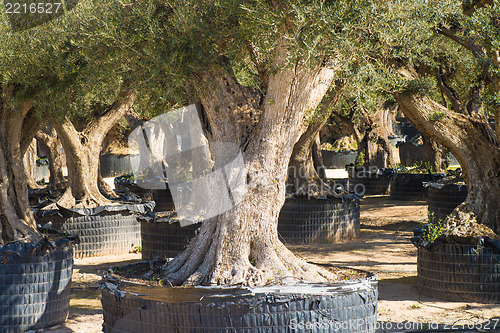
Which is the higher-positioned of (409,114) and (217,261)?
(409,114)

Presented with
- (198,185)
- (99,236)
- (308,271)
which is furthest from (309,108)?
(99,236)

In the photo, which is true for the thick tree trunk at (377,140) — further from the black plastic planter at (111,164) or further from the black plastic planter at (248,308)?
the black plastic planter at (248,308)

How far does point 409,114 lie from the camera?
835cm

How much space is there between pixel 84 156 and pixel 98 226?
1.71 m

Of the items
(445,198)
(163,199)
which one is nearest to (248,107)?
(445,198)

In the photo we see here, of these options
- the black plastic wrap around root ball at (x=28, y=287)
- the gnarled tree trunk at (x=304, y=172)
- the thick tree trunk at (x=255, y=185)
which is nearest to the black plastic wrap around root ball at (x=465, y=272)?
the thick tree trunk at (x=255, y=185)

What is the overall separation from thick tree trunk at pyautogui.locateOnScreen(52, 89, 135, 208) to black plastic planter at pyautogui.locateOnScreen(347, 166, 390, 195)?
10491 mm

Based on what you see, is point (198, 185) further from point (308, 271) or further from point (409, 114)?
point (308, 271)

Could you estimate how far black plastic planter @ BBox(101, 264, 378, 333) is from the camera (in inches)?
186

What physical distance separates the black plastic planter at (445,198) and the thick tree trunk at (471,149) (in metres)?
4.11

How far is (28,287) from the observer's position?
6.54m

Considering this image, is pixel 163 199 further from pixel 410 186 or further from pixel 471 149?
pixel 471 149

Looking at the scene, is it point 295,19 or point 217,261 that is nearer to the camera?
point 295,19

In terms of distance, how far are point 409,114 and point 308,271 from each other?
141 inches
